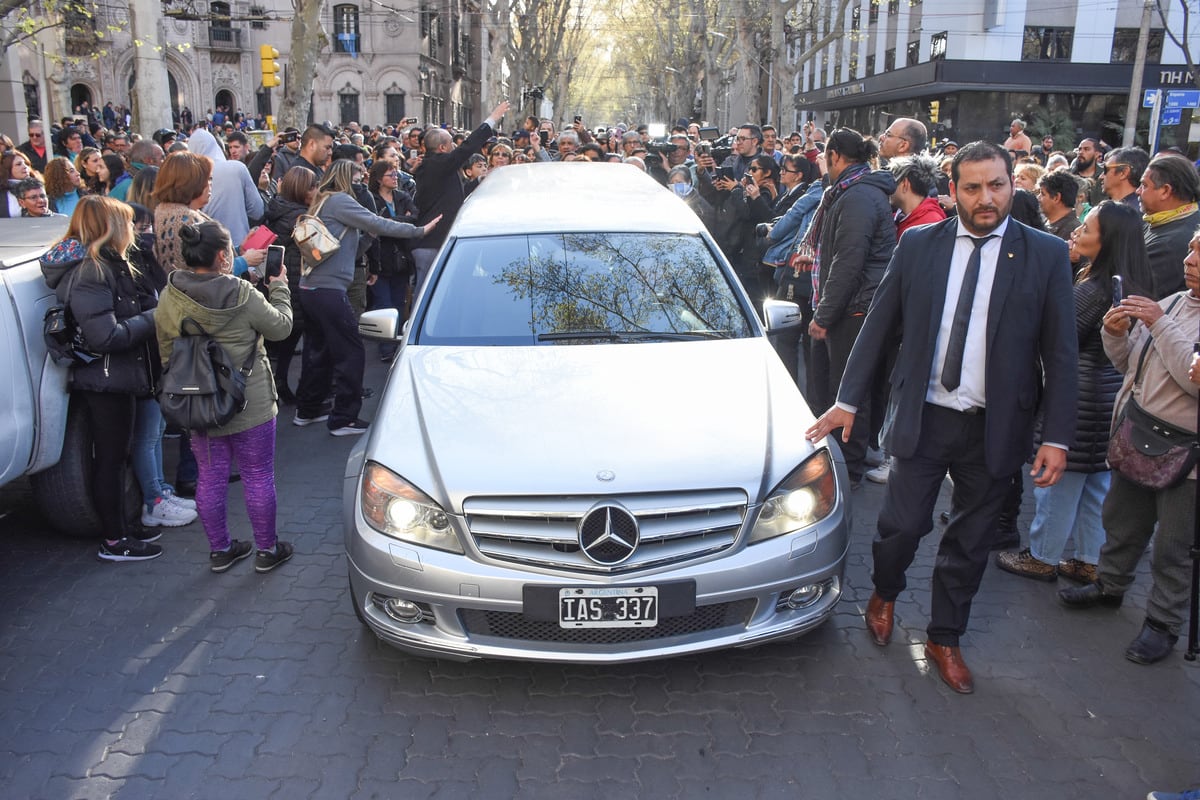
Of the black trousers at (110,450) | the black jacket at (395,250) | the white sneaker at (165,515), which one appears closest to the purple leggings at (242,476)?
the black trousers at (110,450)

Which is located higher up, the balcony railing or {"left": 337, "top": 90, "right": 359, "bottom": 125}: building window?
the balcony railing

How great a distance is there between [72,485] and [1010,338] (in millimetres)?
4413

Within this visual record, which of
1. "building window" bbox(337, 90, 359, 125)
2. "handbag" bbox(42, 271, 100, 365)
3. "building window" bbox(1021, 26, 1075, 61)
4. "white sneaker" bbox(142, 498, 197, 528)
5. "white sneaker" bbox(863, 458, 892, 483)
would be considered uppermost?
"building window" bbox(1021, 26, 1075, 61)

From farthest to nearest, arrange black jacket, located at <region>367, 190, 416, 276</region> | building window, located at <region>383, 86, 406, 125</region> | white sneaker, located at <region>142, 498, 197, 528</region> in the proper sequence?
building window, located at <region>383, 86, 406, 125</region>
black jacket, located at <region>367, 190, 416, 276</region>
white sneaker, located at <region>142, 498, 197, 528</region>

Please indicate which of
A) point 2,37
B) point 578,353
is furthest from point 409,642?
point 2,37

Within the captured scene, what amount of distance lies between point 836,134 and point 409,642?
367 cm

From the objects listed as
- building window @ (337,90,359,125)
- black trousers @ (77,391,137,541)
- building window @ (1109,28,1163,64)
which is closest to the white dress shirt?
black trousers @ (77,391,137,541)

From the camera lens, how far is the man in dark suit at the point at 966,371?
10.6ft

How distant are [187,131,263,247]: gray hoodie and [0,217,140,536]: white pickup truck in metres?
1.85

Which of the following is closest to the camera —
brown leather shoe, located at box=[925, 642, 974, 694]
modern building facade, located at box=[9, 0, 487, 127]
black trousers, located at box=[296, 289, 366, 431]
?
brown leather shoe, located at box=[925, 642, 974, 694]

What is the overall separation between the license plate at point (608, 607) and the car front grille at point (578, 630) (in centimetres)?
7

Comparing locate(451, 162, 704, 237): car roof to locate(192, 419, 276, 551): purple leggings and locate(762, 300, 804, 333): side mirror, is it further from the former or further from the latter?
locate(192, 419, 276, 551): purple leggings

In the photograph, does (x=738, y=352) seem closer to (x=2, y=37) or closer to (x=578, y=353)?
(x=578, y=353)

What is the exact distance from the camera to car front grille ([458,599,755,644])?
3.28m
